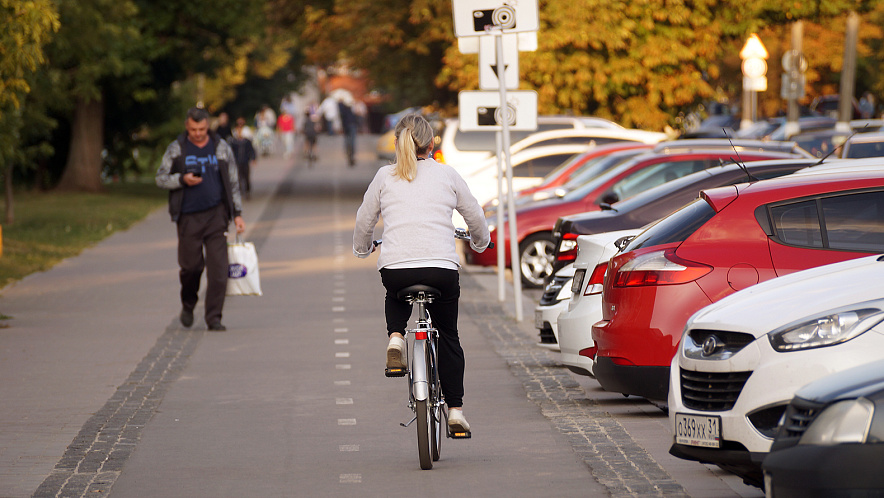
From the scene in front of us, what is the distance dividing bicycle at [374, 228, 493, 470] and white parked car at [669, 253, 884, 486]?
4.05 ft

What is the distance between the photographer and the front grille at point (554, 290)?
9938mm

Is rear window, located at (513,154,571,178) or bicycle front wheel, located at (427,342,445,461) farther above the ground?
bicycle front wheel, located at (427,342,445,461)

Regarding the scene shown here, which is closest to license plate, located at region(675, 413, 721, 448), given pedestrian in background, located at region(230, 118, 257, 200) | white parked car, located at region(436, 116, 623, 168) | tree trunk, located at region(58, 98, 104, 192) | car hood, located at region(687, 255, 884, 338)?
car hood, located at region(687, 255, 884, 338)

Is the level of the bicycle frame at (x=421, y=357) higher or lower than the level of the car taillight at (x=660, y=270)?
lower

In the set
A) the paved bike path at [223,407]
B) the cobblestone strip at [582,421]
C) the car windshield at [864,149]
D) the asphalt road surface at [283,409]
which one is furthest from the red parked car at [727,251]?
the car windshield at [864,149]

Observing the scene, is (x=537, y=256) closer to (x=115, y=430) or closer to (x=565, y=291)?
(x=565, y=291)

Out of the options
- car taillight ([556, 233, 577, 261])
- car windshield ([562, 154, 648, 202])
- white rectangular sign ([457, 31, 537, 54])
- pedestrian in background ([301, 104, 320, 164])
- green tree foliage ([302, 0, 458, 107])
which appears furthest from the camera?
pedestrian in background ([301, 104, 320, 164])

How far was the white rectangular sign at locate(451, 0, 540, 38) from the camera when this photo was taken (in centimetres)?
1265

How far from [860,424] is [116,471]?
397cm

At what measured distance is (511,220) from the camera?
1303 cm

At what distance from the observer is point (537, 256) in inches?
631

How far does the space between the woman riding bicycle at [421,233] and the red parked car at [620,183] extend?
6698 millimetres

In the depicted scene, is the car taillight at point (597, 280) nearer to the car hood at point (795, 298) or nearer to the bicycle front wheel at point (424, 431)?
the bicycle front wheel at point (424, 431)

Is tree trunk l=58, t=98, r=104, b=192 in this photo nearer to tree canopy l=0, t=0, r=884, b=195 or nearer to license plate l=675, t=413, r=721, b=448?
tree canopy l=0, t=0, r=884, b=195
